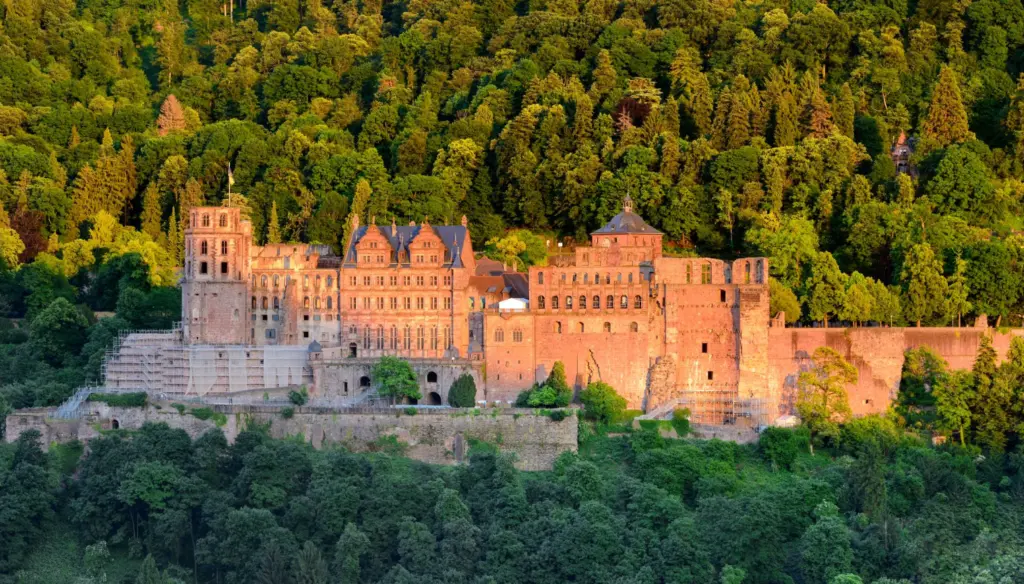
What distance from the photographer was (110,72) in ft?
351

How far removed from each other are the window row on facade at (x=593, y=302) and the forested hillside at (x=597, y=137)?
5463mm

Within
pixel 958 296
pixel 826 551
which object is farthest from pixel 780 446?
pixel 958 296

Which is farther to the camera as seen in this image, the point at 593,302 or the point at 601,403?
the point at 593,302

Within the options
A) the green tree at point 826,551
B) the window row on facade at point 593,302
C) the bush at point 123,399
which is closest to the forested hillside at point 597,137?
the window row on facade at point 593,302

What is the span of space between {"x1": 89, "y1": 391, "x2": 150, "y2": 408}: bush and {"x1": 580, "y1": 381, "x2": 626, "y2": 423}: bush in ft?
51.3

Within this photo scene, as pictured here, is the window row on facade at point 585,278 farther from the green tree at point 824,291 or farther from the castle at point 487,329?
the green tree at point 824,291

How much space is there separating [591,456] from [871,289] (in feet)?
41.1

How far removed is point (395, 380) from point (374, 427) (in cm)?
204

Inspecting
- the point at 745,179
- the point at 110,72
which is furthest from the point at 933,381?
the point at 110,72

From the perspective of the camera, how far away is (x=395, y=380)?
62.6 meters

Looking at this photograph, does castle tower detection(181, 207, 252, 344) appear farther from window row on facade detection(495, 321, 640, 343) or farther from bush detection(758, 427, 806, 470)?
bush detection(758, 427, 806, 470)

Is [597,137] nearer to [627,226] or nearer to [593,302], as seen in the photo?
[627,226]

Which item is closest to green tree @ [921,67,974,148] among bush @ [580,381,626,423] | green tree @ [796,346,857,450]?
green tree @ [796,346,857,450]

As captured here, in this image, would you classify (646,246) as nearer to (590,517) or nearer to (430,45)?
(590,517)
